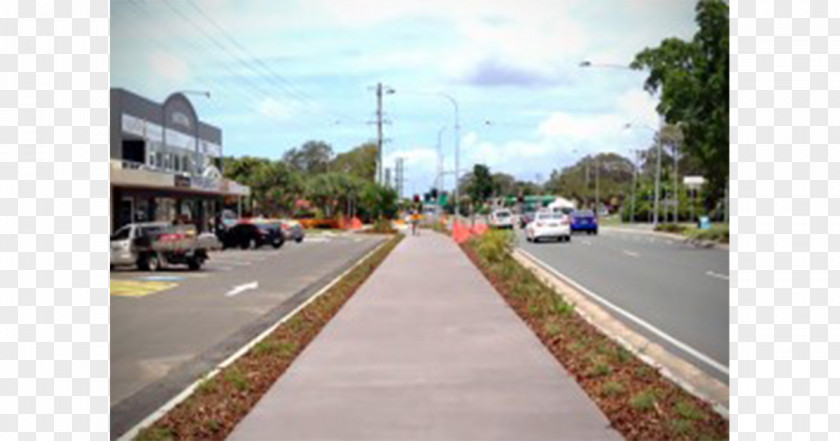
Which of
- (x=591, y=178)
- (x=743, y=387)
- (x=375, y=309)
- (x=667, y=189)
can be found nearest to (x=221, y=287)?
(x=375, y=309)

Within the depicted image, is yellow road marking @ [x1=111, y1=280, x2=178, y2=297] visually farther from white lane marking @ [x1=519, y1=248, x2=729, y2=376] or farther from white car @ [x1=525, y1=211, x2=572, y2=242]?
white car @ [x1=525, y1=211, x2=572, y2=242]

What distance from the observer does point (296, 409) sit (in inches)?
259

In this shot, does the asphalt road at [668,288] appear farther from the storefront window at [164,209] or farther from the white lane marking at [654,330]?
the storefront window at [164,209]

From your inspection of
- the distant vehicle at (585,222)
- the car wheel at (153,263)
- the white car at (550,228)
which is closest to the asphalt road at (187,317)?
the car wheel at (153,263)

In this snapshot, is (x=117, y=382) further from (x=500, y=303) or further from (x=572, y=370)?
(x=500, y=303)

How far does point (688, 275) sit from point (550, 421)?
12.6m

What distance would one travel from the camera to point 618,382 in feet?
24.4

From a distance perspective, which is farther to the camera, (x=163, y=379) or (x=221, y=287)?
(x=221, y=287)

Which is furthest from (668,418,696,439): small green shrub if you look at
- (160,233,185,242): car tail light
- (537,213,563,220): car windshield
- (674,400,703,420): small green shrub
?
(537,213,563,220): car windshield

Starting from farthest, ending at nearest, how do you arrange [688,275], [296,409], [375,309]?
[688,275], [375,309], [296,409]

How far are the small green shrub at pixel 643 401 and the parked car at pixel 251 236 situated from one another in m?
30.5

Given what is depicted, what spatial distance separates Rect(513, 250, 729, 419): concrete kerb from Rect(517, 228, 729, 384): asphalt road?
0.47 feet

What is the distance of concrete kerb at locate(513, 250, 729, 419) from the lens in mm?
6985

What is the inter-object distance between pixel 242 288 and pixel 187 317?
5082mm
